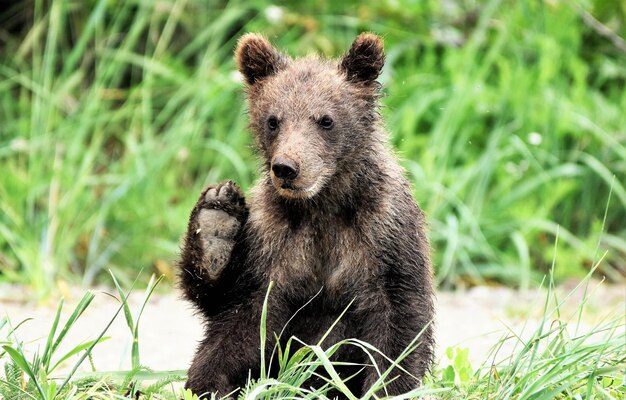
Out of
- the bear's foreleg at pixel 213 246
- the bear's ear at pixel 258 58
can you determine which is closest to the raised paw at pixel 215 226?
the bear's foreleg at pixel 213 246

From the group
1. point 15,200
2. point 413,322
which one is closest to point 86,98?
point 15,200

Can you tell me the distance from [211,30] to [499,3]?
2.43m

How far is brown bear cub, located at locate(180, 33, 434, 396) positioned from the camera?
405 centimetres

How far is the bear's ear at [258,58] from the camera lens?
448 cm

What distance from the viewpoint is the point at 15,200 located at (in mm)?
7672

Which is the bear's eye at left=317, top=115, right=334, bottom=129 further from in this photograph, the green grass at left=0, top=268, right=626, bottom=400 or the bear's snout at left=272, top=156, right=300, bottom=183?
the green grass at left=0, top=268, right=626, bottom=400

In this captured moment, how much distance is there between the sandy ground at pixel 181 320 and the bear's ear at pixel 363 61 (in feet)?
4.21

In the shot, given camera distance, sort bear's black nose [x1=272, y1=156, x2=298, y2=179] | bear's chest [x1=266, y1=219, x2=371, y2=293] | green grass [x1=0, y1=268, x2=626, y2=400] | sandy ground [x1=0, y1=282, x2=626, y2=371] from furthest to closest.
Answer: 1. sandy ground [x1=0, y1=282, x2=626, y2=371]
2. bear's chest [x1=266, y1=219, x2=371, y2=293]
3. bear's black nose [x1=272, y1=156, x2=298, y2=179]
4. green grass [x1=0, y1=268, x2=626, y2=400]

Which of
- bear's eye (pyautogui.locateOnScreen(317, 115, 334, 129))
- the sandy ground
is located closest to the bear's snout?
bear's eye (pyautogui.locateOnScreen(317, 115, 334, 129))

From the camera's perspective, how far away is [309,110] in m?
4.18

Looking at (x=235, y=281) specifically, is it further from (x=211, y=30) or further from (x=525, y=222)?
(x=211, y=30)

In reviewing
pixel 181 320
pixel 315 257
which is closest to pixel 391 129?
pixel 181 320

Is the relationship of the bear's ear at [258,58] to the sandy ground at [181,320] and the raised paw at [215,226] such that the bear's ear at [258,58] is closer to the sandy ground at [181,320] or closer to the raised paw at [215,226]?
the raised paw at [215,226]

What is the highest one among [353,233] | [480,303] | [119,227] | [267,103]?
Result: [267,103]
